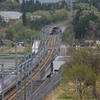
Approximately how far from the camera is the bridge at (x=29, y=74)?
37.8ft

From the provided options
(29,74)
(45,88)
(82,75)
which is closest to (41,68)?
(29,74)

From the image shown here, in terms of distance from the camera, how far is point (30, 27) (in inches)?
1535

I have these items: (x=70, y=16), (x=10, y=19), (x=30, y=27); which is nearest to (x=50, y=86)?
(x=30, y=27)

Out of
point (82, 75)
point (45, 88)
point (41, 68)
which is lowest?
point (45, 88)

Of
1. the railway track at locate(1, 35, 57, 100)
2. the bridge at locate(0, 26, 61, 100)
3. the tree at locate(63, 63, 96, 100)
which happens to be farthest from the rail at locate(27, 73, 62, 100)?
the tree at locate(63, 63, 96, 100)

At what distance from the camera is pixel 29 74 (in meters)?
16.6

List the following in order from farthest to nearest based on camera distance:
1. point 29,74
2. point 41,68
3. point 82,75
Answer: point 41,68 → point 29,74 → point 82,75

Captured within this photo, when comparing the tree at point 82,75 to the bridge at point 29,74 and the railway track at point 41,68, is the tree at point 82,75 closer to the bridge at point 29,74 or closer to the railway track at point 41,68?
the bridge at point 29,74

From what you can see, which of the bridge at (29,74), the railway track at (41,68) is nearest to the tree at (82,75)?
the bridge at (29,74)

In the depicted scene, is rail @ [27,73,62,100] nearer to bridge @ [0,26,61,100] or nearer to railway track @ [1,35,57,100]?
bridge @ [0,26,61,100]

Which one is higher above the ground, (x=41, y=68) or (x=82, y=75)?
(x=82, y=75)

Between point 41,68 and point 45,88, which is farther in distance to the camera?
point 41,68

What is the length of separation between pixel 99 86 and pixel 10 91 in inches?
131

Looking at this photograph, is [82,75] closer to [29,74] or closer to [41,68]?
[29,74]
